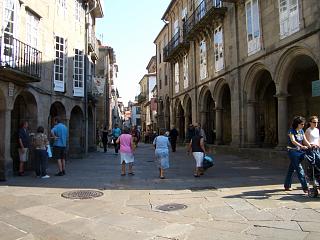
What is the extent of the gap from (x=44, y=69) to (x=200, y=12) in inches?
480

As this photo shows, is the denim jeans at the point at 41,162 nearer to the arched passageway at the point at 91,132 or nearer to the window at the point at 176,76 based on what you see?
the arched passageway at the point at 91,132

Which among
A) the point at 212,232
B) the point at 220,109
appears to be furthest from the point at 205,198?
the point at 220,109

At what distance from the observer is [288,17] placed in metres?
14.1

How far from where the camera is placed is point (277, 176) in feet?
36.5

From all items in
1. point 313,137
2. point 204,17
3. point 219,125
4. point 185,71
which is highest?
point 204,17

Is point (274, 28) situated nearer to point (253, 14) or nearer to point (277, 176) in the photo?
point (253, 14)

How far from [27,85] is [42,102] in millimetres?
2057

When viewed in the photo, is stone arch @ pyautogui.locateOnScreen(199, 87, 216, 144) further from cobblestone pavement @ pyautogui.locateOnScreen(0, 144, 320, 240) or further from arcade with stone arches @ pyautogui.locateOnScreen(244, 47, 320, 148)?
cobblestone pavement @ pyautogui.locateOnScreen(0, 144, 320, 240)

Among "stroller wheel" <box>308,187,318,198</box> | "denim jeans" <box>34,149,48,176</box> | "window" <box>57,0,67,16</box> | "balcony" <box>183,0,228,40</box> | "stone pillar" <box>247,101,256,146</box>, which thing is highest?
"balcony" <box>183,0,228,40</box>

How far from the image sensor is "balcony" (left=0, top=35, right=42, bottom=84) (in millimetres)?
11312

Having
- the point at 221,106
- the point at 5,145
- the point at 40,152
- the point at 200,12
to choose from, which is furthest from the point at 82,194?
the point at 200,12

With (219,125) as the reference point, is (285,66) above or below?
above

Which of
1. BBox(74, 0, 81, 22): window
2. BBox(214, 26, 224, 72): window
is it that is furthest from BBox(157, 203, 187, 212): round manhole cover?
BBox(74, 0, 81, 22): window

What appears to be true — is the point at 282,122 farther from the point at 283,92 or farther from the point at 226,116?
the point at 226,116
